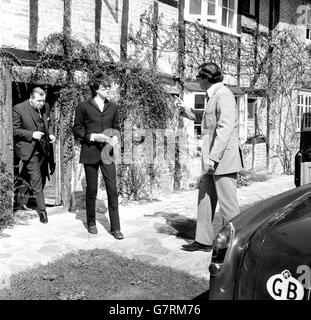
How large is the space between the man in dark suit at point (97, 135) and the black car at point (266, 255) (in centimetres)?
279

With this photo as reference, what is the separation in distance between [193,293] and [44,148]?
11.3 feet

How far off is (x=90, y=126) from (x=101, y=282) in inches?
82.8

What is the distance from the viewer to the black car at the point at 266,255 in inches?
91.9

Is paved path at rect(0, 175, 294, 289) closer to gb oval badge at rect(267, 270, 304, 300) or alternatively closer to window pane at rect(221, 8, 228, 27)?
gb oval badge at rect(267, 270, 304, 300)

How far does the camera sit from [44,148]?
21.9 ft

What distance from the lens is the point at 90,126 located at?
5695 mm

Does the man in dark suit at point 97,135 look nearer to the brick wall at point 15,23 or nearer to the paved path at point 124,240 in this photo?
the paved path at point 124,240

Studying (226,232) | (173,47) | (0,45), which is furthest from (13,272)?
(173,47)

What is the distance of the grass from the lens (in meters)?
3.98

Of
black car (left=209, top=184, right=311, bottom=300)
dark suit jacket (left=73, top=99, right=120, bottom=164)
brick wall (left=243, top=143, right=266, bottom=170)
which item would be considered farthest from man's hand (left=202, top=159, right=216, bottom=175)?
brick wall (left=243, top=143, right=266, bottom=170)

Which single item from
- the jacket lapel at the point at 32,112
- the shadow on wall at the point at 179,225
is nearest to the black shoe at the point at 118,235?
the shadow on wall at the point at 179,225

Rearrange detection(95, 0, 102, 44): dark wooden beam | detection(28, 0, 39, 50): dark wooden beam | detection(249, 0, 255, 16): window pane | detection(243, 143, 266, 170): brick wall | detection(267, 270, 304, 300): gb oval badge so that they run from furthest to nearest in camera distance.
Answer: detection(249, 0, 255, 16): window pane → detection(243, 143, 266, 170): brick wall → detection(95, 0, 102, 44): dark wooden beam → detection(28, 0, 39, 50): dark wooden beam → detection(267, 270, 304, 300): gb oval badge

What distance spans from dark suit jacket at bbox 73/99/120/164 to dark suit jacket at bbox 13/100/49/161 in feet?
3.48
